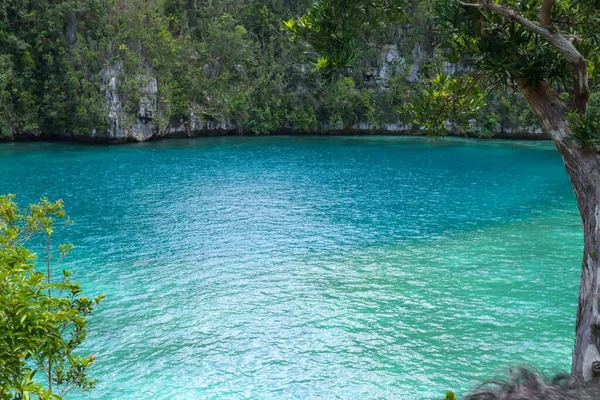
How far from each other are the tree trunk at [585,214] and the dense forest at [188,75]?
33.4m

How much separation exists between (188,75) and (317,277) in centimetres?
3652

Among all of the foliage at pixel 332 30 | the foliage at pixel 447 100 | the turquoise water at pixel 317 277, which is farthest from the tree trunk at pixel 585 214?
the foliage at pixel 332 30

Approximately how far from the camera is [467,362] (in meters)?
9.14

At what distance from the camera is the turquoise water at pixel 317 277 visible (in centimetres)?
906

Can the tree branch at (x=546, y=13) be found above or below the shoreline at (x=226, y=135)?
above

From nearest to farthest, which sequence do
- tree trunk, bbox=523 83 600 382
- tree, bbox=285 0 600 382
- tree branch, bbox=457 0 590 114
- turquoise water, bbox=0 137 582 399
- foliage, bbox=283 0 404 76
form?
tree trunk, bbox=523 83 600 382 < tree, bbox=285 0 600 382 < tree branch, bbox=457 0 590 114 < foliage, bbox=283 0 404 76 < turquoise water, bbox=0 137 582 399

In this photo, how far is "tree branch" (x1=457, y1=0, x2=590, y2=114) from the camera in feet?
15.0

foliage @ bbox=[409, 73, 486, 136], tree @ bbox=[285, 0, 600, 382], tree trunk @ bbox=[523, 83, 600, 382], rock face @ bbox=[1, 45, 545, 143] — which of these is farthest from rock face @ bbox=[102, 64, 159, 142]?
tree trunk @ bbox=[523, 83, 600, 382]

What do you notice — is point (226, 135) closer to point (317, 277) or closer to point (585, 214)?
point (317, 277)

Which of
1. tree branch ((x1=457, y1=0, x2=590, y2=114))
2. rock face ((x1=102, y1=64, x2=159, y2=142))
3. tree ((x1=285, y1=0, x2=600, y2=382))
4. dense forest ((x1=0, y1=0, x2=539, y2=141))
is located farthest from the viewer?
rock face ((x1=102, y1=64, x2=159, y2=142))

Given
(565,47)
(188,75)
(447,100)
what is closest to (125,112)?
(188,75)

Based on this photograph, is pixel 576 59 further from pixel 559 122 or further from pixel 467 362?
pixel 467 362

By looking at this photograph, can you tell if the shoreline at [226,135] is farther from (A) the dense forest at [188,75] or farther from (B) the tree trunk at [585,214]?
(B) the tree trunk at [585,214]

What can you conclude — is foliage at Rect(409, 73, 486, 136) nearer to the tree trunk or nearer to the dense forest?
the tree trunk
